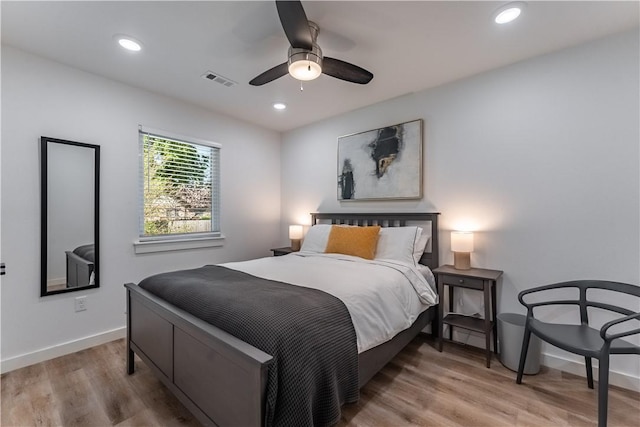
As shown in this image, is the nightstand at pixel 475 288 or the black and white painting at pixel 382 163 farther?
the black and white painting at pixel 382 163

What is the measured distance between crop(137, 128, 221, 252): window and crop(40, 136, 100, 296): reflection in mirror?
17.8 inches

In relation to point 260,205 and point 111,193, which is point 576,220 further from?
point 111,193

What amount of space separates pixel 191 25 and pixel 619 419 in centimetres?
377

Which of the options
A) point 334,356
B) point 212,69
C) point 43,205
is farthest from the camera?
point 212,69

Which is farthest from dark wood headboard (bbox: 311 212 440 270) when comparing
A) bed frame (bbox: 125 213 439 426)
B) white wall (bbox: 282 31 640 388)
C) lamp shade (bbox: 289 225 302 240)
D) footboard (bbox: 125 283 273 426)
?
footboard (bbox: 125 283 273 426)

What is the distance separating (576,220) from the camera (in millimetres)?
2209

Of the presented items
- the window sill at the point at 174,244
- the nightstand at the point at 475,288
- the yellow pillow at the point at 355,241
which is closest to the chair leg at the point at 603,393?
the nightstand at the point at 475,288

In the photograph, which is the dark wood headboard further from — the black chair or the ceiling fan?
the ceiling fan

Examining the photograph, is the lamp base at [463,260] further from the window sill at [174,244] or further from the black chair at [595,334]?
the window sill at [174,244]

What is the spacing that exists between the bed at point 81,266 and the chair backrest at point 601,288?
398cm

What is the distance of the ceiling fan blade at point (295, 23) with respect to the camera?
1.48m

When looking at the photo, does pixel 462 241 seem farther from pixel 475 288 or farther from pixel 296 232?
pixel 296 232

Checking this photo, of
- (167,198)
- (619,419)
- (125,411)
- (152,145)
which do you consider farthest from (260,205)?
(619,419)

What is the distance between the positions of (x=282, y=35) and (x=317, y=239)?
6.85 feet
